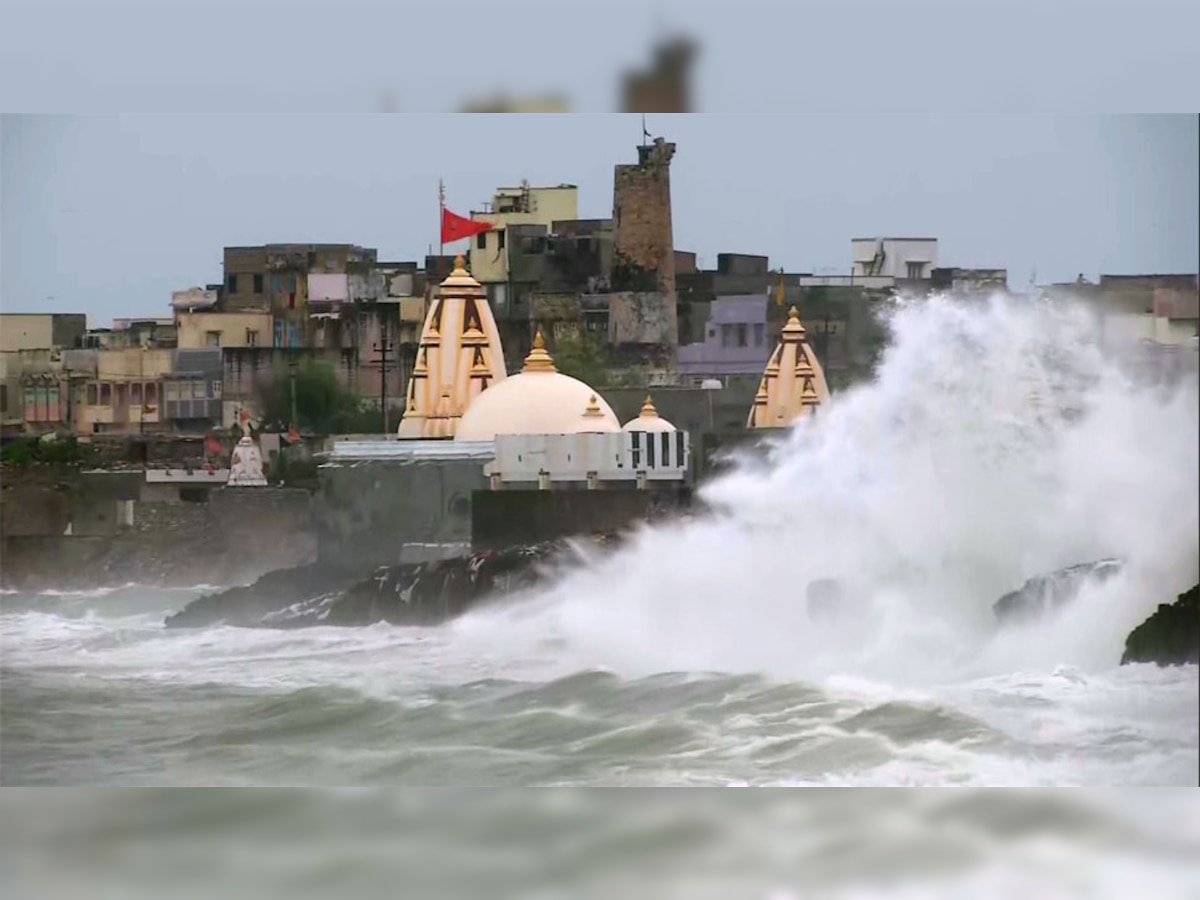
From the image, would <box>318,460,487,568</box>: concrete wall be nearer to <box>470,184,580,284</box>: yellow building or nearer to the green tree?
the green tree

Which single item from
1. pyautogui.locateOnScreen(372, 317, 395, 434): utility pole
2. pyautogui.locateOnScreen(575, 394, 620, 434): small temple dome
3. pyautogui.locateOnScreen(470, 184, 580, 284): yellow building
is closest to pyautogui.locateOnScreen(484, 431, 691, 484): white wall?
pyautogui.locateOnScreen(575, 394, 620, 434): small temple dome

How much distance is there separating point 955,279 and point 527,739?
1.61 metres

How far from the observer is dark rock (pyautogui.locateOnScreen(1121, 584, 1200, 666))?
596 cm

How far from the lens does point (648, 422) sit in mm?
6168

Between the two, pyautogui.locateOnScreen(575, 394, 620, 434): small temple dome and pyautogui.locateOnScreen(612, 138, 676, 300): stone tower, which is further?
pyautogui.locateOnScreen(575, 394, 620, 434): small temple dome

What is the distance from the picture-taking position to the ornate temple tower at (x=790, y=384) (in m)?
6.12

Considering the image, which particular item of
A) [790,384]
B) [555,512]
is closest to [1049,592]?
[790,384]

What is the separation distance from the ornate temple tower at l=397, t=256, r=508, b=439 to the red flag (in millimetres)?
119

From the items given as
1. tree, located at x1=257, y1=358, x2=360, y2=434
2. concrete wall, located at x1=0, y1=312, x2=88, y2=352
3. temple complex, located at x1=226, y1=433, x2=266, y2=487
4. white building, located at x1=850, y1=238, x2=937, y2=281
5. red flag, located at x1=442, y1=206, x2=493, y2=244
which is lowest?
temple complex, located at x1=226, y1=433, x2=266, y2=487

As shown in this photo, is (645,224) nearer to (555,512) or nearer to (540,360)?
(540,360)

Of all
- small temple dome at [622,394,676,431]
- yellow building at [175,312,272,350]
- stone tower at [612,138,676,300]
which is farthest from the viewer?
yellow building at [175,312,272,350]

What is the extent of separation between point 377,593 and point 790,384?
1.24 metres

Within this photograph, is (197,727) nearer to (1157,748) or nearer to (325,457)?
(325,457)

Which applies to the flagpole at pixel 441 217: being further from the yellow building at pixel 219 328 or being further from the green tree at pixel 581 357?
the yellow building at pixel 219 328
